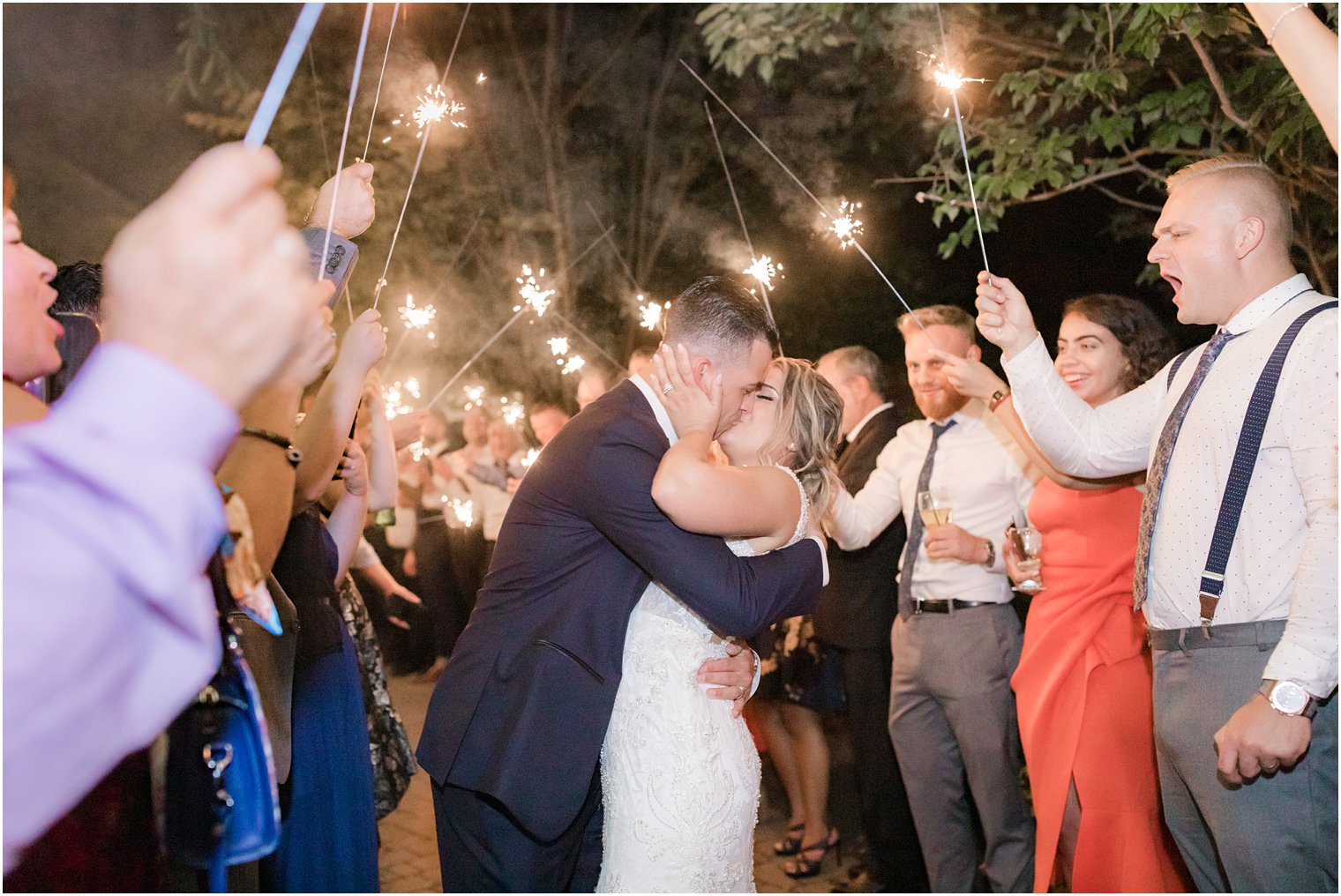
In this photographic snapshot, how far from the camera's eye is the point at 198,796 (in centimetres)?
107

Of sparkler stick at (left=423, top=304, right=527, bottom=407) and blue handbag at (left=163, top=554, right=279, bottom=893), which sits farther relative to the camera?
sparkler stick at (left=423, top=304, right=527, bottom=407)

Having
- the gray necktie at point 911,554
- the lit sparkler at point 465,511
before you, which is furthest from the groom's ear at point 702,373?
the lit sparkler at point 465,511

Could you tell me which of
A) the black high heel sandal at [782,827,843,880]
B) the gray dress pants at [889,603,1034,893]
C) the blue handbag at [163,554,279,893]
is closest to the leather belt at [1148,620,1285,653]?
the gray dress pants at [889,603,1034,893]

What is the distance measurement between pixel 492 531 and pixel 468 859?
5.52 m

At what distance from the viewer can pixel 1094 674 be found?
3639 mm

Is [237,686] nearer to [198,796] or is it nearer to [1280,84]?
[198,796]

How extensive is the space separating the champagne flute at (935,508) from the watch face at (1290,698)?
1.89m

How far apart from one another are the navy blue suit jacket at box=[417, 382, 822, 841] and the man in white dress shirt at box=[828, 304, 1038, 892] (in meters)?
1.97

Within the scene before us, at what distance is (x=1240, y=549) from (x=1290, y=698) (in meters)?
0.38

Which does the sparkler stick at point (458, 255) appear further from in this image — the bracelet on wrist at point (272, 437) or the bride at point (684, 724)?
the bracelet on wrist at point (272, 437)

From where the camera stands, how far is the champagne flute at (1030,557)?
3887 millimetres

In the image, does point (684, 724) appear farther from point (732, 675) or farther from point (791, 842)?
point (791, 842)

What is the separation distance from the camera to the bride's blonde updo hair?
9.89 ft

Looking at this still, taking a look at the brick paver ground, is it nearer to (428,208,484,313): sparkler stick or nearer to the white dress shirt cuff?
the white dress shirt cuff
